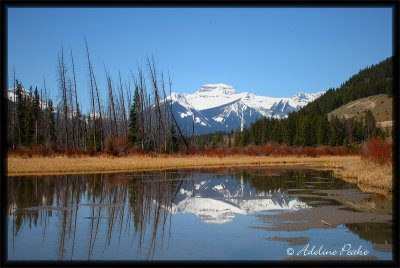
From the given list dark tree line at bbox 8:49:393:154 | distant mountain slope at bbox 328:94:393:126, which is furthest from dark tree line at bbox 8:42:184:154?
distant mountain slope at bbox 328:94:393:126

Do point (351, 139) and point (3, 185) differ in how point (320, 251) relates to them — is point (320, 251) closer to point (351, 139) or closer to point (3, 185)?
point (3, 185)

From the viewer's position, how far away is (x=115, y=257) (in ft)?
32.4

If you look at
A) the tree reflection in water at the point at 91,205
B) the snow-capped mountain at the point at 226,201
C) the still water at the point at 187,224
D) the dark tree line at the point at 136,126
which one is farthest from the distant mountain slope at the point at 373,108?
the still water at the point at 187,224

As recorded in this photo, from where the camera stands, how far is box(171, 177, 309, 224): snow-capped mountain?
646 inches

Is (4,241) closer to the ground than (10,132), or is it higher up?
closer to the ground

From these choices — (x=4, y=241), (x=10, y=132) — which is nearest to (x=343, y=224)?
(x=4, y=241)

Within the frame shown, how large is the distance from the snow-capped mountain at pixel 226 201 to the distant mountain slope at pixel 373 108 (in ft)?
442

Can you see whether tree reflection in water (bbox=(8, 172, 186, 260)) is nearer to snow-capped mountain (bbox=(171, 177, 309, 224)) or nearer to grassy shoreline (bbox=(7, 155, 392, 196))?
snow-capped mountain (bbox=(171, 177, 309, 224))

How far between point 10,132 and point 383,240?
68.4 metres

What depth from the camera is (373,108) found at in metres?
172

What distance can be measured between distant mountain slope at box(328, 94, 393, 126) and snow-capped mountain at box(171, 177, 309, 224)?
13475cm

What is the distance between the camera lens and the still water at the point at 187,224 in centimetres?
1031

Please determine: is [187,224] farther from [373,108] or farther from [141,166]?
[373,108]
